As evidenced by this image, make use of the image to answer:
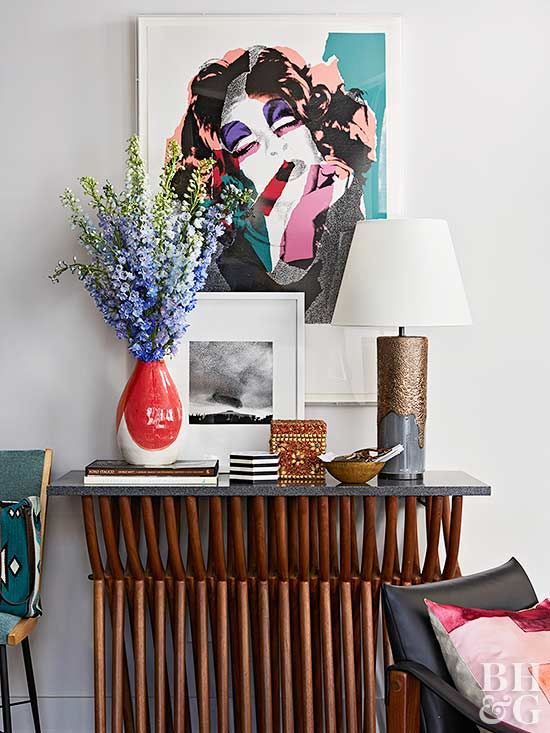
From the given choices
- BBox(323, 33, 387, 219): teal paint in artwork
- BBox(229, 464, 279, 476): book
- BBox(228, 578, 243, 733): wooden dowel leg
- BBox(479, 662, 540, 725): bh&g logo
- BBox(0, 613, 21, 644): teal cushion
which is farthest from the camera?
BBox(323, 33, 387, 219): teal paint in artwork

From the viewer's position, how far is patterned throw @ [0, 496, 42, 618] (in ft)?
9.16

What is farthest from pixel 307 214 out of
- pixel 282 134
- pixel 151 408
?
pixel 151 408

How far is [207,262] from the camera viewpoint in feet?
9.55

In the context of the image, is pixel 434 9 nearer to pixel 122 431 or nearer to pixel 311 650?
pixel 122 431

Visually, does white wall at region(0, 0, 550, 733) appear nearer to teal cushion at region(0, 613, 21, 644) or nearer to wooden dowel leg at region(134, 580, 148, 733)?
wooden dowel leg at region(134, 580, 148, 733)

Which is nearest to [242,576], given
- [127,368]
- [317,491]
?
[317,491]

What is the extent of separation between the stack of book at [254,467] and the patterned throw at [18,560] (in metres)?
0.61

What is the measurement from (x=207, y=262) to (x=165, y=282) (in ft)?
0.48

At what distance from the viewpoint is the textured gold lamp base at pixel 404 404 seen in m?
2.88

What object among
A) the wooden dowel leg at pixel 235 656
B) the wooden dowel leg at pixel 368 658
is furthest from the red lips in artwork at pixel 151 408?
the wooden dowel leg at pixel 368 658

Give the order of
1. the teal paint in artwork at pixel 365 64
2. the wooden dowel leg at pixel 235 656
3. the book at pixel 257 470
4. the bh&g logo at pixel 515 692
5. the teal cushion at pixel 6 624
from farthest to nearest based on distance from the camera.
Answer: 1. the teal paint in artwork at pixel 365 64
2. the wooden dowel leg at pixel 235 656
3. the book at pixel 257 470
4. the teal cushion at pixel 6 624
5. the bh&g logo at pixel 515 692

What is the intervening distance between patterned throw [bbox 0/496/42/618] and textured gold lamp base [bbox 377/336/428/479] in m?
1.06

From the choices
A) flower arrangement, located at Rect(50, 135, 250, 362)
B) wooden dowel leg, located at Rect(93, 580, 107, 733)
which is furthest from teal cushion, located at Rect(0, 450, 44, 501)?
flower arrangement, located at Rect(50, 135, 250, 362)

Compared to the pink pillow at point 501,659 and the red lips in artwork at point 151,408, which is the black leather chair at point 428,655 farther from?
the red lips in artwork at point 151,408
